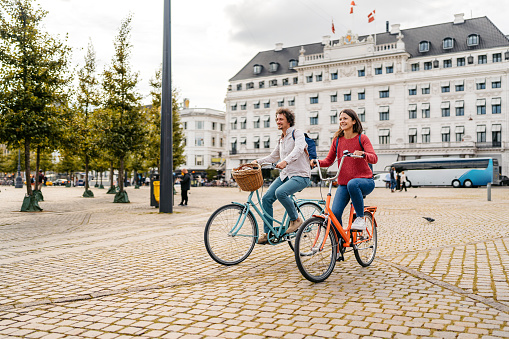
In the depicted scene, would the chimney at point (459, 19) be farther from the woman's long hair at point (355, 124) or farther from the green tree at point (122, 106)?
the woman's long hair at point (355, 124)

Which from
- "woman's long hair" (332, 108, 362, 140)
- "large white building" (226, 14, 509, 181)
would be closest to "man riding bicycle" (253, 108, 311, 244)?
"woman's long hair" (332, 108, 362, 140)

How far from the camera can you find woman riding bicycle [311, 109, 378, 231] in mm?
5312

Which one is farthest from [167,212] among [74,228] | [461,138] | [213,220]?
[461,138]

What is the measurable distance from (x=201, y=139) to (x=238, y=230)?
280 ft

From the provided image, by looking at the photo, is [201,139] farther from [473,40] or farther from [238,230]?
[238,230]

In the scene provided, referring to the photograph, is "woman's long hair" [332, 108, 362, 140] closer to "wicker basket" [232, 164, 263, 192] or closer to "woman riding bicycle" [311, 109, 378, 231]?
"woman riding bicycle" [311, 109, 378, 231]

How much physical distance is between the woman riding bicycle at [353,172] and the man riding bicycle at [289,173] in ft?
1.32

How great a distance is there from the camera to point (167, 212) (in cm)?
1465

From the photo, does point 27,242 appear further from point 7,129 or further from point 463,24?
point 463,24

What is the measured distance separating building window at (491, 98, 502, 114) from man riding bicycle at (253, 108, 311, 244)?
58.2 m

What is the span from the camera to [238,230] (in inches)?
227

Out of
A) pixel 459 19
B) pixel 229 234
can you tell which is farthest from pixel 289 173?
pixel 459 19

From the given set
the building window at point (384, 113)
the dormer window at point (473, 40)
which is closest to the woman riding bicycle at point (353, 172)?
the building window at point (384, 113)

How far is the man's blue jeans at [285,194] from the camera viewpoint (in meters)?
5.75
